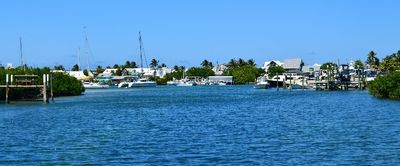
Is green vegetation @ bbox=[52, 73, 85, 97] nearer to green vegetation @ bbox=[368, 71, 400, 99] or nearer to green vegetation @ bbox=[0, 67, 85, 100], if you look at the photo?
green vegetation @ bbox=[0, 67, 85, 100]

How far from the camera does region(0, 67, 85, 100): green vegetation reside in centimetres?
11031

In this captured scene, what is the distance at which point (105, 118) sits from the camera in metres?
69.3

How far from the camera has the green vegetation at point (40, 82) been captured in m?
110

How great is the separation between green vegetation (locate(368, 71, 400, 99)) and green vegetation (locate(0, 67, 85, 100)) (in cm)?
5086

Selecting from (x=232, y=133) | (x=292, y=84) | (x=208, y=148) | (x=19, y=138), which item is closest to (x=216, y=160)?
(x=208, y=148)

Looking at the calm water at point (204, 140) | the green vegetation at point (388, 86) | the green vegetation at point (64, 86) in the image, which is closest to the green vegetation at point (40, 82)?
→ the green vegetation at point (64, 86)

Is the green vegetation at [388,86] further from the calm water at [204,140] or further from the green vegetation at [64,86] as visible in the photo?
the green vegetation at [64,86]

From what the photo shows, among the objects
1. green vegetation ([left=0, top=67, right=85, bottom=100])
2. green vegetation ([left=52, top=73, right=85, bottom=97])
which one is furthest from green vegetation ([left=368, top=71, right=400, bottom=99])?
green vegetation ([left=52, top=73, right=85, bottom=97])

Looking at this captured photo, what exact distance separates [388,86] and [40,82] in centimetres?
5316

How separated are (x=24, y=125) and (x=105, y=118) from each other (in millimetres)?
10862

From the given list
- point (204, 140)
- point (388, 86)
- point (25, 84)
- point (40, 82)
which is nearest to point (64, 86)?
point (40, 82)

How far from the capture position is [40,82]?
11806cm

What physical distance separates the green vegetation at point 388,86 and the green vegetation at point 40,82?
2002 inches

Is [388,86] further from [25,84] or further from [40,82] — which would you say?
[40,82]
